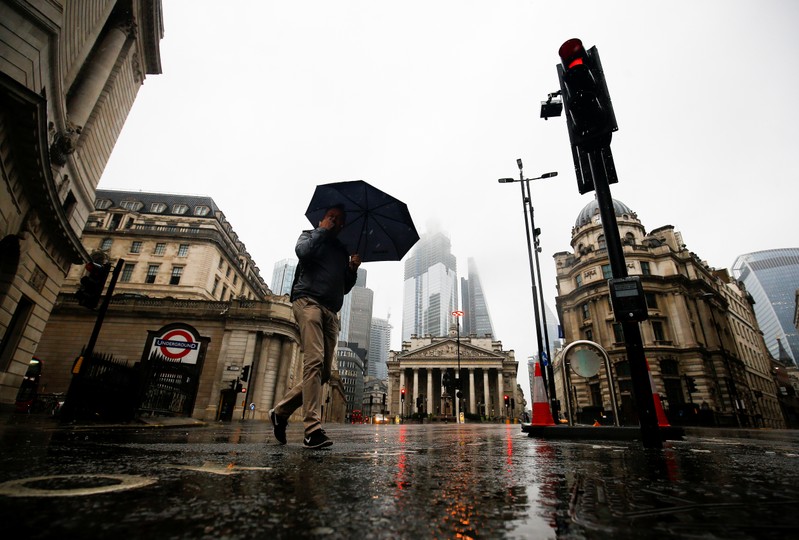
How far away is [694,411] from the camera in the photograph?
30.7 metres

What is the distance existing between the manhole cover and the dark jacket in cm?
237

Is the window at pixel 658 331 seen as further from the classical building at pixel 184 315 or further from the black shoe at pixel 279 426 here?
the black shoe at pixel 279 426

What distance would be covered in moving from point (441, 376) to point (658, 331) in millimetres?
45399

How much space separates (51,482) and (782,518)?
2.06 metres

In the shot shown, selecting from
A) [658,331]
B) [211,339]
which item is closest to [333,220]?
[211,339]

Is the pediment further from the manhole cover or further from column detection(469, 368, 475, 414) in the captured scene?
the manhole cover

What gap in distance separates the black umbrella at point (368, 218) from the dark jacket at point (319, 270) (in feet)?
3.00

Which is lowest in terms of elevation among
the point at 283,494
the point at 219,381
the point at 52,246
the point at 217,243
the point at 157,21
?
the point at 283,494

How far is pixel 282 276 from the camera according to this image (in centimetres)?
16638

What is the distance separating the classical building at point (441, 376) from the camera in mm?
75188

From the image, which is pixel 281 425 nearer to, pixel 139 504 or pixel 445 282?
pixel 139 504

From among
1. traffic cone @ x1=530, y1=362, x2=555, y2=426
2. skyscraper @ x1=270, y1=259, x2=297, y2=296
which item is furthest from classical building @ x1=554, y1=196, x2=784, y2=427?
skyscraper @ x1=270, y1=259, x2=297, y2=296

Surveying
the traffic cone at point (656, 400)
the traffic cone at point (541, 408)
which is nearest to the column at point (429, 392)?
the traffic cone at point (541, 408)

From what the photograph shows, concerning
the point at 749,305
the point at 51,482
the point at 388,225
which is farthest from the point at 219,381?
the point at 749,305
